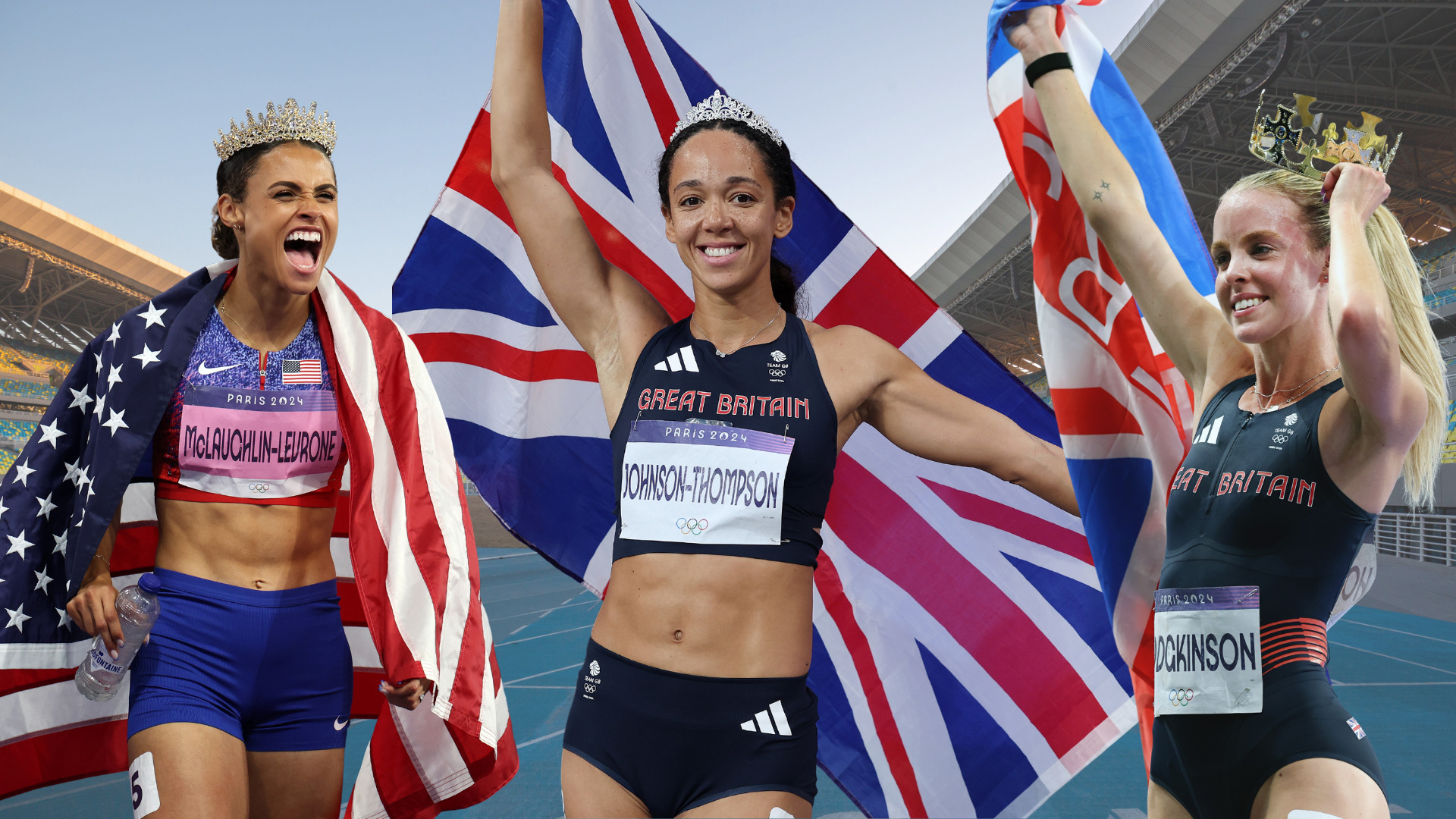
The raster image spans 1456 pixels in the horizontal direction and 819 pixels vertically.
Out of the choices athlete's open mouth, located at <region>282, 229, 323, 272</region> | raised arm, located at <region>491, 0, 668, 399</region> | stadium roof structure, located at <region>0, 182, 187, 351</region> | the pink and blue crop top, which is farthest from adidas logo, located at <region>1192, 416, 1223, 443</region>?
stadium roof structure, located at <region>0, 182, 187, 351</region>

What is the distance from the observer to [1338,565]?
1872mm

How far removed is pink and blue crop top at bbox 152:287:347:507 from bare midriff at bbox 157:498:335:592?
0.03 m

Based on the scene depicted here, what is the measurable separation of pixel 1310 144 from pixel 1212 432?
0.71 m

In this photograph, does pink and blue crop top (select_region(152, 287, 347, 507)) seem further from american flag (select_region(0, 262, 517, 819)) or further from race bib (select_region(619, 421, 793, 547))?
race bib (select_region(619, 421, 793, 547))

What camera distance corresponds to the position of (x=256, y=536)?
2387mm

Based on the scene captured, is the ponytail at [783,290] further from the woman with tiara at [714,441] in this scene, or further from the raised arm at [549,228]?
the raised arm at [549,228]

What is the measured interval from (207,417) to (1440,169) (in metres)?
28.9

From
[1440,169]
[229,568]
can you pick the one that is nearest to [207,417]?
[229,568]

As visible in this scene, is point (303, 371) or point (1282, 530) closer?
point (1282, 530)

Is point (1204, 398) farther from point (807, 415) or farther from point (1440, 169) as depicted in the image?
point (1440, 169)

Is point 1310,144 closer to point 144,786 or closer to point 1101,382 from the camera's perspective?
point 1101,382

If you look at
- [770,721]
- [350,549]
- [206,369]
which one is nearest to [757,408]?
[770,721]

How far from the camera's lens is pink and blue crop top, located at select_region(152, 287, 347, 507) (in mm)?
2377

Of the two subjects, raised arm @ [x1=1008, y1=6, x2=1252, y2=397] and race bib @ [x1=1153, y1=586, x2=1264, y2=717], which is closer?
race bib @ [x1=1153, y1=586, x2=1264, y2=717]
